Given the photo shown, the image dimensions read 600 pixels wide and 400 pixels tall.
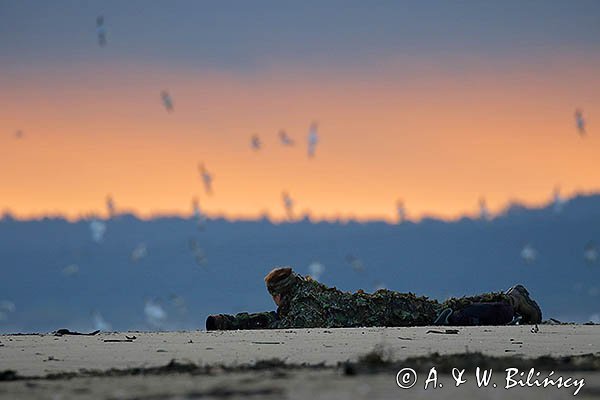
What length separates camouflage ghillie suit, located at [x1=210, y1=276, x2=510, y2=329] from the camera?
70.9 ft

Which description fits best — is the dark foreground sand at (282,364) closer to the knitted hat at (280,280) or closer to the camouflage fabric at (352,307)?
the camouflage fabric at (352,307)

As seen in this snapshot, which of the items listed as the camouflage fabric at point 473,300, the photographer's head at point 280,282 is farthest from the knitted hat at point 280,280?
the camouflage fabric at point 473,300

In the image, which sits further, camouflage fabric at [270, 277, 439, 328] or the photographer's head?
the photographer's head

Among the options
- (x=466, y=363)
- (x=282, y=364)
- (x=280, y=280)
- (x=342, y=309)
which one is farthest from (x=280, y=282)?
(x=466, y=363)

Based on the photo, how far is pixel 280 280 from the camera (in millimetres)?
22406

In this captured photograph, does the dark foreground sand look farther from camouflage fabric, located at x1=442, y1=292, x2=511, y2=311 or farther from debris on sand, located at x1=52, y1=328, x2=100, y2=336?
camouflage fabric, located at x1=442, y1=292, x2=511, y2=311

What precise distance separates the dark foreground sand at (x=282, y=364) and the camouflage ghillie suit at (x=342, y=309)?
4451 millimetres

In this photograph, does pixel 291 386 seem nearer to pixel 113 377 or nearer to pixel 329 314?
pixel 113 377

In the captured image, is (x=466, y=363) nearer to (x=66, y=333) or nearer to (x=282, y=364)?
(x=282, y=364)

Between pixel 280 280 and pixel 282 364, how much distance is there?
38.8 feet

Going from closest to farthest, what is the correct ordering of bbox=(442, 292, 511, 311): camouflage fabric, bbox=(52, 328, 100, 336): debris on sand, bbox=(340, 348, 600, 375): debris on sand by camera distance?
bbox=(340, 348, 600, 375): debris on sand < bbox=(52, 328, 100, 336): debris on sand < bbox=(442, 292, 511, 311): camouflage fabric

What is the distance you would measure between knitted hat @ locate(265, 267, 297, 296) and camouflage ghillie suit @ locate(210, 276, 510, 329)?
0.46ft

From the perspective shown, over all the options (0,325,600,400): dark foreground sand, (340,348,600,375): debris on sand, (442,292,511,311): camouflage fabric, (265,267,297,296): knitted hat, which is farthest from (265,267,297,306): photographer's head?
(340,348,600,375): debris on sand

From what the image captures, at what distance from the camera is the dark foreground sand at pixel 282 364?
8.26m
